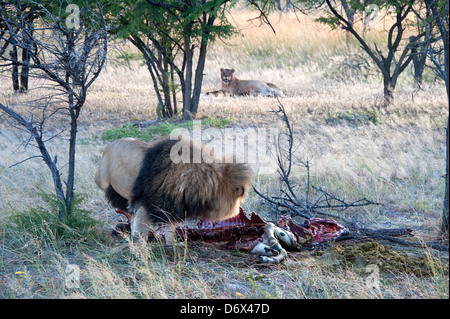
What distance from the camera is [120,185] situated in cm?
468

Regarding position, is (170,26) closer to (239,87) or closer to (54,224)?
(239,87)

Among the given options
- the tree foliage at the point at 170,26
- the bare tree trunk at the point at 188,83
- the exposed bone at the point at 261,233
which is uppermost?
the tree foliage at the point at 170,26

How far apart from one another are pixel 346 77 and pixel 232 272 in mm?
14024

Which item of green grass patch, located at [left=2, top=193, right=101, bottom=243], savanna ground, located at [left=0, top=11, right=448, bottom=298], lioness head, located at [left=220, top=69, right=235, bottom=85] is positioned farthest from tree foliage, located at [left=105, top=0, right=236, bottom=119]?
green grass patch, located at [left=2, top=193, right=101, bottom=243]

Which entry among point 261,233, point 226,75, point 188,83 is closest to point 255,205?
point 261,233

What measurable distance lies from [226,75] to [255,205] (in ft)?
30.4

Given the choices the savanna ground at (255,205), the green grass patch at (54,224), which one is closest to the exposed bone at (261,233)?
the savanna ground at (255,205)

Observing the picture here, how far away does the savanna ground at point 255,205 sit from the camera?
11.8 feet

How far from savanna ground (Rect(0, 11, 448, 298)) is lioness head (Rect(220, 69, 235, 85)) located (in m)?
1.12

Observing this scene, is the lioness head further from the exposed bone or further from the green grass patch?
the green grass patch

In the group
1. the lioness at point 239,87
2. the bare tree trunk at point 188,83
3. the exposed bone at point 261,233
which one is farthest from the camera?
the lioness at point 239,87

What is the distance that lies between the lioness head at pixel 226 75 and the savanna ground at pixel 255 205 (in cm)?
112

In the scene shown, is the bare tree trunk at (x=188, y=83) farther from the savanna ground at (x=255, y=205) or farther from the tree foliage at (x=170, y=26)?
the savanna ground at (x=255, y=205)
